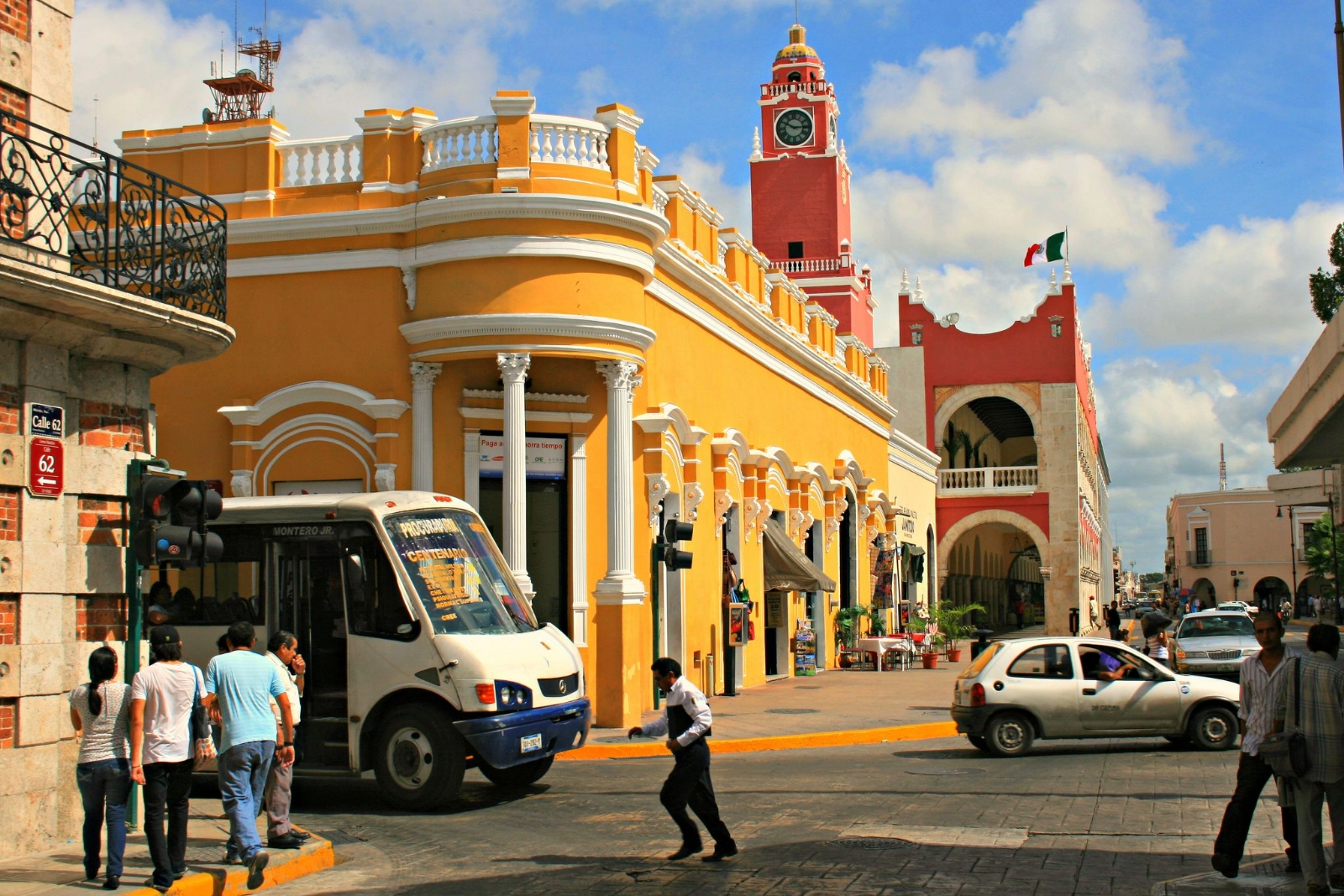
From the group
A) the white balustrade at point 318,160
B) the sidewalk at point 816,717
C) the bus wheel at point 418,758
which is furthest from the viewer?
the white balustrade at point 318,160

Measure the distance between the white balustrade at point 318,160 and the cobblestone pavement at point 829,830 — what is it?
8.82 metres

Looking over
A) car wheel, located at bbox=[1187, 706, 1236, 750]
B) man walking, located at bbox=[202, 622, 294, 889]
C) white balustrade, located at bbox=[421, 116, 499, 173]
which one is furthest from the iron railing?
car wheel, located at bbox=[1187, 706, 1236, 750]

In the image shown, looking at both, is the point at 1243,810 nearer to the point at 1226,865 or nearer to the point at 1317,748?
the point at 1226,865

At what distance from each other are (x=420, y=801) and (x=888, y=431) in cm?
2997

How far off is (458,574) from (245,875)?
14.8 feet

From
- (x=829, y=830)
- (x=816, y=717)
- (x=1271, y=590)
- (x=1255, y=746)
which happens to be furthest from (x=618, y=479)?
(x=1271, y=590)

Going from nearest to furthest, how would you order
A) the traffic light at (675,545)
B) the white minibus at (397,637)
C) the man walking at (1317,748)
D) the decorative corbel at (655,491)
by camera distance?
the man walking at (1317,748)
the white minibus at (397,637)
the traffic light at (675,545)
the decorative corbel at (655,491)

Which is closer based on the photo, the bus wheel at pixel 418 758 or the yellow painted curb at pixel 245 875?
the yellow painted curb at pixel 245 875

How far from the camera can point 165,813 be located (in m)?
8.94

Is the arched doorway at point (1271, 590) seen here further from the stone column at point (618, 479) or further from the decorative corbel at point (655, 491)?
the stone column at point (618, 479)

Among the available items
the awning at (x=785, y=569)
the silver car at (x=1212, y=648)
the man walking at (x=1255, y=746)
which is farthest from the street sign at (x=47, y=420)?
the awning at (x=785, y=569)

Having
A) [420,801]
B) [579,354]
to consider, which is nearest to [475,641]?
[420,801]

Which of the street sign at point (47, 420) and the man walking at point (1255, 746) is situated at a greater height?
the street sign at point (47, 420)

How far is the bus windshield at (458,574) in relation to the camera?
12992mm
